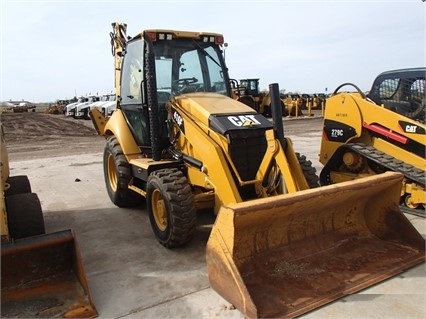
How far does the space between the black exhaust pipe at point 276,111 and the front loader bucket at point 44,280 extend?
2.21 meters

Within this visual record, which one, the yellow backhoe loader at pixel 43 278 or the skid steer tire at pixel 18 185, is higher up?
the skid steer tire at pixel 18 185

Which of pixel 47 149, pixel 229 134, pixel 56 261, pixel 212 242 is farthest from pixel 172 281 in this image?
pixel 47 149

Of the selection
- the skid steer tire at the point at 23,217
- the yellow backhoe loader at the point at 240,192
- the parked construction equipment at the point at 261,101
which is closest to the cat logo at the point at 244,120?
the yellow backhoe loader at the point at 240,192

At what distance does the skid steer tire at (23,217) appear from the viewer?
4059 millimetres

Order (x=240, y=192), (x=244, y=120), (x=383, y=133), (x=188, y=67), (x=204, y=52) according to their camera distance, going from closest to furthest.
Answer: (x=240, y=192), (x=244, y=120), (x=188, y=67), (x=204, y=52), (x=383, y=133)

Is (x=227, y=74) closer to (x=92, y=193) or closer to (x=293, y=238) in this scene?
(x=293, y=238)

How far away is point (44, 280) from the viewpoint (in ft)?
11.4

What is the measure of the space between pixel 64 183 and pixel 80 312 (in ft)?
18.3

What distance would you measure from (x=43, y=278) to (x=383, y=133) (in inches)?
192

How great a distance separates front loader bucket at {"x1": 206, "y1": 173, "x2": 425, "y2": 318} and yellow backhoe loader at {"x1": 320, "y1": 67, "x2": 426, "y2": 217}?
4.59 ft

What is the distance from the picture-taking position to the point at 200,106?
469 cm

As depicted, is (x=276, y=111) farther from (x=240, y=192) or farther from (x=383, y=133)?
(x=383, y=133)

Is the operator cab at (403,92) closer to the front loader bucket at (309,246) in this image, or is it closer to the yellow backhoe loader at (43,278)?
the front loader bucket at (309,246)

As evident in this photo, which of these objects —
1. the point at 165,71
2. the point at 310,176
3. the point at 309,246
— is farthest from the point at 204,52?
the point at 309,246
